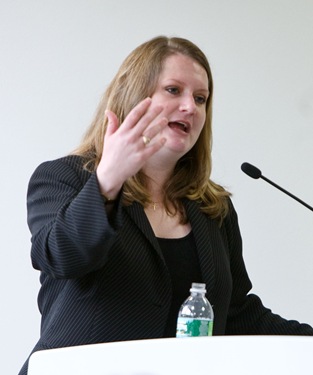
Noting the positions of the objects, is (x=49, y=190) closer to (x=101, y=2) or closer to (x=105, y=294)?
(x=105, y=294)

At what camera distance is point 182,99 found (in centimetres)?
223

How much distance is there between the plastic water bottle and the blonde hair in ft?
0.96

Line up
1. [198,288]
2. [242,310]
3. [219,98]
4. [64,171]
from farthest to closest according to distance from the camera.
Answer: [219,98]
[242,310]
[64,171]
[198,288]

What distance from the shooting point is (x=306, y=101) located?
368 cm

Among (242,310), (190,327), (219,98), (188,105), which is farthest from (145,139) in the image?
(219,98)

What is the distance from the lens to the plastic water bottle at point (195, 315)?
186 centimetres

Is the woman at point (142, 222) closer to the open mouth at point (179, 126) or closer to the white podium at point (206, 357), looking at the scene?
the open mouth at point (179, 126)

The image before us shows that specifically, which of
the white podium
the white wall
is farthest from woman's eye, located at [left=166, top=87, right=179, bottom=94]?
the white wall

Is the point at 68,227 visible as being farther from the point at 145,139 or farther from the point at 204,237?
the point at 204,237

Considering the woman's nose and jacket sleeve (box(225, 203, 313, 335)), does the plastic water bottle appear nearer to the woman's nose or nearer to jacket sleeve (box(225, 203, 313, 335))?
jacket sleeve (box(225, 203, 313, 335))

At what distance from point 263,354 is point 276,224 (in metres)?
2.66

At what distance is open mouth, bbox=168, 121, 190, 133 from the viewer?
2217 mm

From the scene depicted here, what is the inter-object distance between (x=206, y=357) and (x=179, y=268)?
108 centimetres

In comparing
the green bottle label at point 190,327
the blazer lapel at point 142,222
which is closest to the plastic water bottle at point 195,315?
the green bottle label at point 190,327
